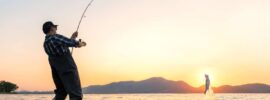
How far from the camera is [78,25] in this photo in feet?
40.6

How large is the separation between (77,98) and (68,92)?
0.22 metres

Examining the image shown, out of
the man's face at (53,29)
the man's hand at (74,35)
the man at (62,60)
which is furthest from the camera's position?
the man's hand at (74,35)

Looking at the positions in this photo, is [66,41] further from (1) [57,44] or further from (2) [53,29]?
(2) [53,29]

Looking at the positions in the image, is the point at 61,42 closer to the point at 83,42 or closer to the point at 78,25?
the point at 83,42

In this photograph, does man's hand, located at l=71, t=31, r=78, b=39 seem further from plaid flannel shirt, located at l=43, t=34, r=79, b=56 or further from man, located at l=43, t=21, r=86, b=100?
plaid flannel shirt, located at l=43, t=34, r=79, b=56

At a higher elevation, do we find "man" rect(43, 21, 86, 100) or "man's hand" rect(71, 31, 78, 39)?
"man's hand" rect(71, 31, 78, 39)

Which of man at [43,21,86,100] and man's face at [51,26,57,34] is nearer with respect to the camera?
man at [43,21,86,100]

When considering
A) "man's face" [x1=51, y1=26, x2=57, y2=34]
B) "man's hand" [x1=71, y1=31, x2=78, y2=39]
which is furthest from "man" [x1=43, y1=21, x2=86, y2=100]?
"man's hand" [x1=71, y1=31, x2=78, y2=39]

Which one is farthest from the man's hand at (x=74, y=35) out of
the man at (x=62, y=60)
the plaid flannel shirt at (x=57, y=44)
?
the plaid flannel shirt at (x=57, y=44)

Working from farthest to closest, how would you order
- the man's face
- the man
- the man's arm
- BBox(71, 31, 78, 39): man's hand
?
BBox(71, 31, 78, 39): man's hand < the man's face < the man < the man's arm

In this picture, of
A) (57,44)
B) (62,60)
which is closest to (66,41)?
(57,44)

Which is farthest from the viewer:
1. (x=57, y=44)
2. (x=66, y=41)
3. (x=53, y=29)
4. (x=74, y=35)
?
(x=74, y=35)

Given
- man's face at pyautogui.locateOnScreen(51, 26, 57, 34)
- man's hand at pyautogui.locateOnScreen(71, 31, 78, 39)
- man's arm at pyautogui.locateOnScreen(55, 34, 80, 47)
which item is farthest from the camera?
man's hand at pyautogui.locateOnScreen(71, 31, 78, 39)

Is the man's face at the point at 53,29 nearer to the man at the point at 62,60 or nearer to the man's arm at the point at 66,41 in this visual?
the man at the point at 62,60
